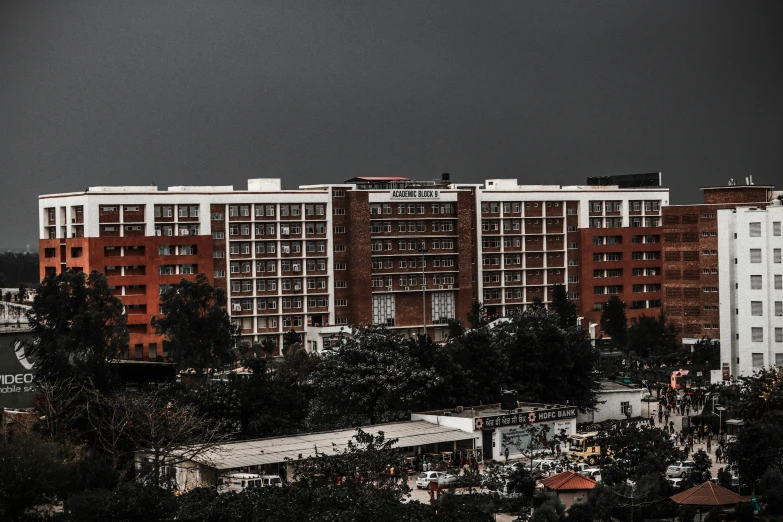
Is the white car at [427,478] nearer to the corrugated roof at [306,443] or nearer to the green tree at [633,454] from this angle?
the corrugated roof at [306,443]

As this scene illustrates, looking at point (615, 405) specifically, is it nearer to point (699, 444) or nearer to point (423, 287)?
point (699, 444)

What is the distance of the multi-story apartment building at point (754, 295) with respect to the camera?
216 feet

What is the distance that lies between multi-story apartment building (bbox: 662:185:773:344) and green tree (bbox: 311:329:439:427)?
42.9m

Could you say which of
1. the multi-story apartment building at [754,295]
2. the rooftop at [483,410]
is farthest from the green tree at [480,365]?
the multi-story apartment building at [754,295]

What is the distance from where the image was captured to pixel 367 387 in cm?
5556

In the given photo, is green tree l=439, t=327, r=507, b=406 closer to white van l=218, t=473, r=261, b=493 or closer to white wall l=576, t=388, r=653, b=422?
Result: white wall l=576, t=388, r=653, b=422

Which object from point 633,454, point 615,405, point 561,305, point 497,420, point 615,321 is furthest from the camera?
point 615,321

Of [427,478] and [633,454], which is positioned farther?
[427,478]

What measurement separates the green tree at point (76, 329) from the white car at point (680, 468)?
2208 centimetres

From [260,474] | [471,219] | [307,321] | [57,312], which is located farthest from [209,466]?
[471,219]

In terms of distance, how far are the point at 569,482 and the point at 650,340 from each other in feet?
154

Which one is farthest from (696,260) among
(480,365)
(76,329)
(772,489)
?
(772,489)

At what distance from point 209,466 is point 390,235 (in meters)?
51.1

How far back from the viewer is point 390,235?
94.4 m
